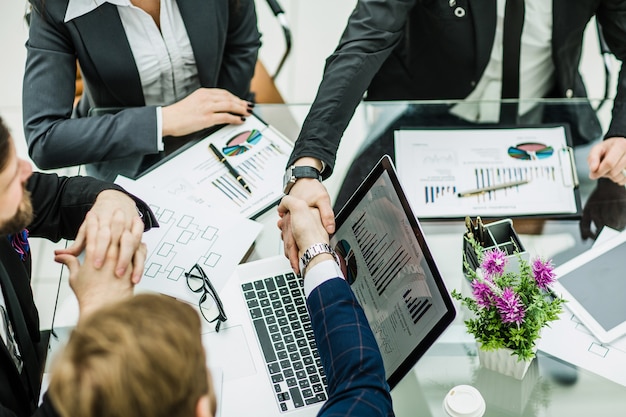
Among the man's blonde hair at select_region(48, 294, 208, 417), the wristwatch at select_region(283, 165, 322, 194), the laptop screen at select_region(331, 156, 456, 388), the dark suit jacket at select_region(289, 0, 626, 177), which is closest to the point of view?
the man's blonde hair at select_region(48, 294, 208, 417)

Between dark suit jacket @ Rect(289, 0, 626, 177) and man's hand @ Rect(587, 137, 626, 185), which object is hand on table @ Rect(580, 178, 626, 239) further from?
dark suit jacket @ Rect(289, 0, 626, 177)

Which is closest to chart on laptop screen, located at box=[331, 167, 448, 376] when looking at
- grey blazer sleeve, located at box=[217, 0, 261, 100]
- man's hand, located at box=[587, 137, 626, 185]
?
man's hand, located at box=[587, 137, 626, 185]

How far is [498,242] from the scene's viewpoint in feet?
4.91

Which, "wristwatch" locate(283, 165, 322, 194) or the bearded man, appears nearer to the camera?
the bearded man

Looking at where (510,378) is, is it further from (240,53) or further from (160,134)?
(240,53)

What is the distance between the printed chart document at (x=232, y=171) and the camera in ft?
5.74

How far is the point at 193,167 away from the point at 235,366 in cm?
58

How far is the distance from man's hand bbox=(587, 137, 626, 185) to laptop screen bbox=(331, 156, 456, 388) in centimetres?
63

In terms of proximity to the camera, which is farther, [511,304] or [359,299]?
[359,299]

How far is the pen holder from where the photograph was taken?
143 cm

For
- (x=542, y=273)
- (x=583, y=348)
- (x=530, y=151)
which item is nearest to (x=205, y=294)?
(x=542, y=273)

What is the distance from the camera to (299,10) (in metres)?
3.61

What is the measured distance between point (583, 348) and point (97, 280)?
3.32ft

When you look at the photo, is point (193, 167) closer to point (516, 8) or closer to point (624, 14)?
point (516, 8)
